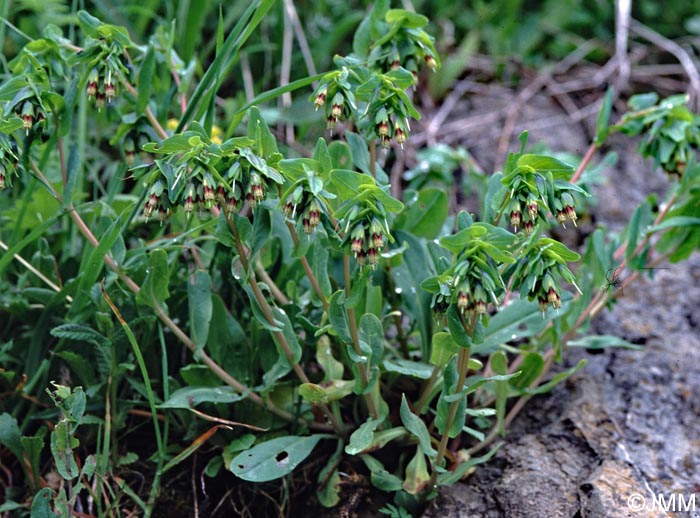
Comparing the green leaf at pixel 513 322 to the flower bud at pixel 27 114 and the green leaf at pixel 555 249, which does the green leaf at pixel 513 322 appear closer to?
the green leaf at pixel 555 249

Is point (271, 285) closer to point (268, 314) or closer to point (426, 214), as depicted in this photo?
point (268, 314)

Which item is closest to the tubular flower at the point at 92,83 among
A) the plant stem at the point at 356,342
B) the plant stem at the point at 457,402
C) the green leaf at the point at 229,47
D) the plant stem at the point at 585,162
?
the green leaf at the point at 229,47

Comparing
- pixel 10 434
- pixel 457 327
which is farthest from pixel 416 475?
pixel 10 434

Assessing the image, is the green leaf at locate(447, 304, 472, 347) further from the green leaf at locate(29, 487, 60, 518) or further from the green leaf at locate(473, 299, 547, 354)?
the green leaf at locate(29, 487, 60, 518)

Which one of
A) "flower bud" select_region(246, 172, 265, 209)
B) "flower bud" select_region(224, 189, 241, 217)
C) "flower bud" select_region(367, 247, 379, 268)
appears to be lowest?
"flower bud" select_region(367, 247, 379, 268)

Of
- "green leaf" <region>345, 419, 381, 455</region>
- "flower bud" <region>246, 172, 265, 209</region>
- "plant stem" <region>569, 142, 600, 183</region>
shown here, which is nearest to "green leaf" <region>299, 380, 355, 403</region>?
"green leaf" <region>345, 419, 381, 455</region>

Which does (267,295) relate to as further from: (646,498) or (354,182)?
(646,498)
